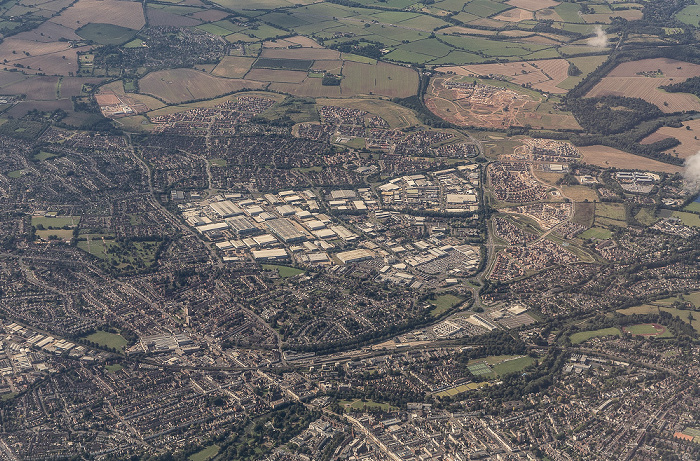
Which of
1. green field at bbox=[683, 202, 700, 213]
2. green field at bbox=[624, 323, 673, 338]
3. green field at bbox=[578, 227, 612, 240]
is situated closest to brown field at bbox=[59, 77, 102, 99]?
green field at bbox=[578, 227, 612, 240]

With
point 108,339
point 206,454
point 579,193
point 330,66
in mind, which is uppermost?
point 330,66

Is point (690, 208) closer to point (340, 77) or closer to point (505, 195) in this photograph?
point (505, 195)

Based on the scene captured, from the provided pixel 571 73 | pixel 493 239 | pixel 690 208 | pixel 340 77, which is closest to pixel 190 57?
pixel 340 77

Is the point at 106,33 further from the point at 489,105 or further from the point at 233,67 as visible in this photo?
the point at 489,105

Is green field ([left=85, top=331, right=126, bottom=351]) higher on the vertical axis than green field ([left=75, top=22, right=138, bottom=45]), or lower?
lower

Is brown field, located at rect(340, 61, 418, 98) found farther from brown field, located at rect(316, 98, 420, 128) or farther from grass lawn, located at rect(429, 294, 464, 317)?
grass lawn, located at rect(429, 294, 464, 317)

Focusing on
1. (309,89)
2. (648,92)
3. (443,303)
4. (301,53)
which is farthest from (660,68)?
(443,303)

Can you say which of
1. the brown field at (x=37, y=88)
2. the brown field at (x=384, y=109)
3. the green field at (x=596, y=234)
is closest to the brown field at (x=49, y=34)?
the brown field at (x=37, y=88)
